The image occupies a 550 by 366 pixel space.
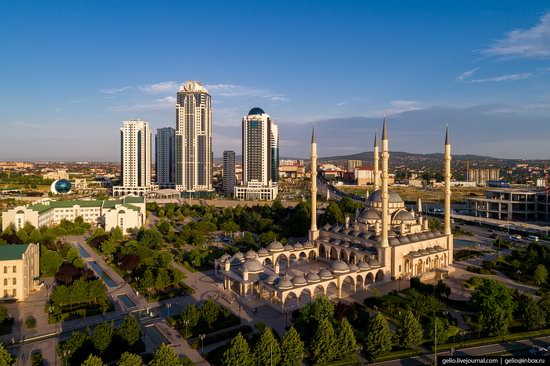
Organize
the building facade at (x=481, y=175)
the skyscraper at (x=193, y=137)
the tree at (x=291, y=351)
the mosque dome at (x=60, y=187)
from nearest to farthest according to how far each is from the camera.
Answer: the tree at (x=291, y=351), the mosque dome at (x=60, y=187), the skyscraper at (x=193, y=137), the building facade at (x=481, y=175)

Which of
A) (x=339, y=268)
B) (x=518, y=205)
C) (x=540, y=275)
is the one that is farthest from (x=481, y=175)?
(x=339, y=268)

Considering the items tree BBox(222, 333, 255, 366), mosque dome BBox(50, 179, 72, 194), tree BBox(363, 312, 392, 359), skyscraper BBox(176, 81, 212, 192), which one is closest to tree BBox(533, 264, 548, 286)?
tree BBox(363, 312, 392, 359)

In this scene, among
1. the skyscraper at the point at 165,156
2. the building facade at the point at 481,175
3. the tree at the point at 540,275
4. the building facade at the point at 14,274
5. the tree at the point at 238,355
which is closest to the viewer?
the tree at the point at 238,355

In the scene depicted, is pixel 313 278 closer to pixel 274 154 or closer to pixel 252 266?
pixel 252 266

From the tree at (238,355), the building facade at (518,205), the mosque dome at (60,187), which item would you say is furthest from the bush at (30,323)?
the mosque dome at (60,187)

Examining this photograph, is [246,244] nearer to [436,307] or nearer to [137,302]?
[137,302]

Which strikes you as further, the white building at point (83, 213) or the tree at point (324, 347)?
the white building at point (83, 213)

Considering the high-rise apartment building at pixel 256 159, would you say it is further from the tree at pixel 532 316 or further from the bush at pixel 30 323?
the tree at pixel 532 316

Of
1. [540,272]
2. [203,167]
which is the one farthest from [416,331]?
[203,167]

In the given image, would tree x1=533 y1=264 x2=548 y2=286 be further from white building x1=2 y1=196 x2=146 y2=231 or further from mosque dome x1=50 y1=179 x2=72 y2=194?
mosque dome x1=50 y1=179 x2=72 y2=194
